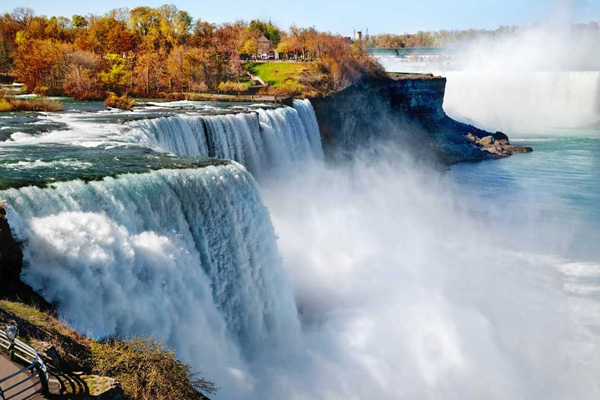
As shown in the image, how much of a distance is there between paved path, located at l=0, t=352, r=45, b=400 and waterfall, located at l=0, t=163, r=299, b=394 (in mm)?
2468

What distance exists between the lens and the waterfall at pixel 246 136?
21.1 m

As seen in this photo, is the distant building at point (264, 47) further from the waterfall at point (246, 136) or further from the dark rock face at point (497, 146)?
the waterfall at point (246, 136)

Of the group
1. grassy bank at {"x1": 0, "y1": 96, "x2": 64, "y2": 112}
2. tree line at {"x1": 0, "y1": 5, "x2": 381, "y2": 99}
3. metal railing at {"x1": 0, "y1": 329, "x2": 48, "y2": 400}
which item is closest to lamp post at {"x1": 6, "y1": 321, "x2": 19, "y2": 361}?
metal railing at {"x1": 0, "y1": 329, "x2": 48, "y2": 400}

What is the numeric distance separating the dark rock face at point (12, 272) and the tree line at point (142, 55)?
27.5 metres

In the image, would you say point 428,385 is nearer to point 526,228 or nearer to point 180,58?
point 526,228

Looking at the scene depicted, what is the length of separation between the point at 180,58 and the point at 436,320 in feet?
113

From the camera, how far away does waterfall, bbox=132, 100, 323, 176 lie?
2111 cm

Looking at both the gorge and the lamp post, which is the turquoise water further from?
the lamp post

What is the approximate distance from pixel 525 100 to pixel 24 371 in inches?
2497

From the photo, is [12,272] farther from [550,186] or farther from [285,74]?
[285,74]

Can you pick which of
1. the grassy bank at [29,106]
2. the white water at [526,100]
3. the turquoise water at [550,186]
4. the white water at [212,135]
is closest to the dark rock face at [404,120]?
the turquoise water at [550,186]

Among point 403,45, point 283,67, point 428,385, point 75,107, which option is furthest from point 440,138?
point 403,45

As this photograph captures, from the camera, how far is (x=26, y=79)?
38.9 metres

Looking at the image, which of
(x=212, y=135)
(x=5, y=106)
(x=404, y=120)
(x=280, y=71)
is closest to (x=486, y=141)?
(x=404, y=120)
